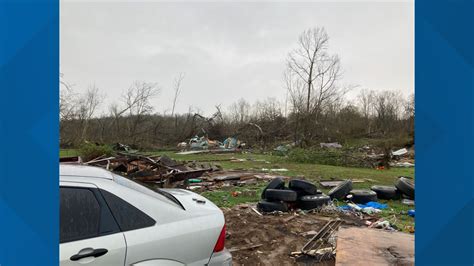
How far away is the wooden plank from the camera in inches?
147

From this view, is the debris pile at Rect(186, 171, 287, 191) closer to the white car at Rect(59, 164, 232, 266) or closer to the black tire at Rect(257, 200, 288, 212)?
the black tire at Rect(257, 200, 288, 212)

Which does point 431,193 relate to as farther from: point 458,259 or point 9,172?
point 9,172

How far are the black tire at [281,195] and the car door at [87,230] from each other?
5325mm

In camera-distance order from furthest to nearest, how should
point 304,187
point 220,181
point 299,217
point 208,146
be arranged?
point 208,146, point 220,181, point 304,187, point 299,217

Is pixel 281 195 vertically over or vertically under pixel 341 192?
over

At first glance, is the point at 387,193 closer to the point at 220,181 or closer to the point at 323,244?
the point at 323,244

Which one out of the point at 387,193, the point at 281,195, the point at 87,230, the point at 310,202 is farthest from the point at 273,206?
the point at 87,230

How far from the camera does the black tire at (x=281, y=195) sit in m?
7.13

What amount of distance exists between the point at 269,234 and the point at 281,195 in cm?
170

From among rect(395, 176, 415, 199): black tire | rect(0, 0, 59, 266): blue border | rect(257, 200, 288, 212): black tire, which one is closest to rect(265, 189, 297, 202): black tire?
rect(257, 200, 288, 212): black tire

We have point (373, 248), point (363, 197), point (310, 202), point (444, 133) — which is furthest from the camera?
point (363, 197)

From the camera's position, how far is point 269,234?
5594 mm

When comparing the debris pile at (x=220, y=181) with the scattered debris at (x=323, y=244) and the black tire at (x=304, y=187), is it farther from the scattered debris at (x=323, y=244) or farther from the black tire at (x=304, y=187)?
the scattered debris at (x=323, y=244)

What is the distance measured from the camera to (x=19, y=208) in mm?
2213
